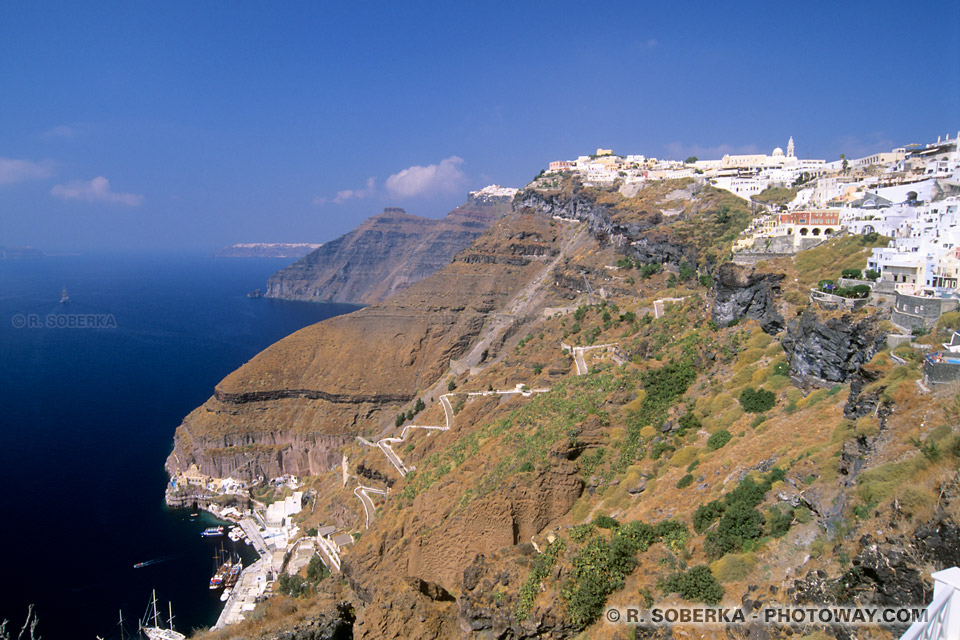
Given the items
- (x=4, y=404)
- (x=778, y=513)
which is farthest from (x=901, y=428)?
(x=4, y=404)

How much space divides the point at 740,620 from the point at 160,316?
178 metres

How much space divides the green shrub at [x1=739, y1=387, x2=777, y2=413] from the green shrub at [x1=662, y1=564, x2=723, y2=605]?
11.2m

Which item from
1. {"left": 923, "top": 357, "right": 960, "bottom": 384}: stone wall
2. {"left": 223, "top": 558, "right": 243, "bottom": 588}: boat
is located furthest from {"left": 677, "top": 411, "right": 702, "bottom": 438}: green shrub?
{"left": 223, "top": 558, "right": 243, "bottom": 588}: boat

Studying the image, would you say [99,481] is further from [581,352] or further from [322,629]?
[322,629]

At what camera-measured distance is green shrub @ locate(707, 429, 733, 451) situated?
2402 cm

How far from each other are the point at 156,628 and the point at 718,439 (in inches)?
1557

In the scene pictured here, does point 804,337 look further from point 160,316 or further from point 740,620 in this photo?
point 160,316

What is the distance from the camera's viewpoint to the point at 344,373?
73688mm

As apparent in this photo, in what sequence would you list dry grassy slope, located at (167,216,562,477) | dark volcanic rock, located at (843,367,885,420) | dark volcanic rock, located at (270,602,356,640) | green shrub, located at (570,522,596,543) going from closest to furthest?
dark volcanic rock, located at (270,602,356,640) < dark volcanic rock, located at (843,367,885,420) < green shrub, located at (570,522,596,543) < dry grassy slope, located at (167,216,562,477)

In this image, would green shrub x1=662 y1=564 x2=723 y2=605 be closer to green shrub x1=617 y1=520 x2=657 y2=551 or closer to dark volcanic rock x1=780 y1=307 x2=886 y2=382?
green shrub x1=617 y1=520 x2=657 y2=551

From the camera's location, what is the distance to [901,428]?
584 inches

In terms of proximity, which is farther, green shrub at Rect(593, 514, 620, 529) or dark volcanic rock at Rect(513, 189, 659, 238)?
dark volcanic rock at Rect(513, 189, 659, 238)

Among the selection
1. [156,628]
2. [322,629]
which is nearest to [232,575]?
[156,628]

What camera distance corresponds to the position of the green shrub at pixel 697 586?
14.9 metres
